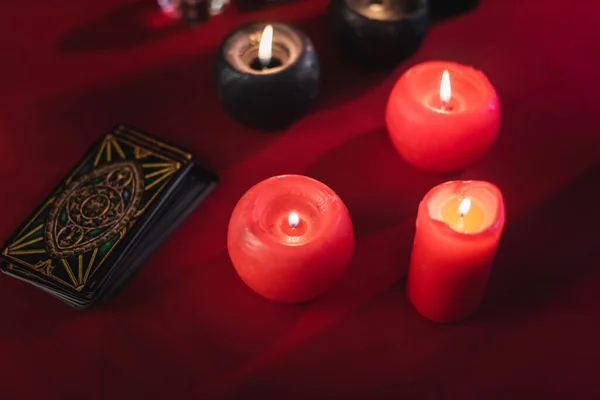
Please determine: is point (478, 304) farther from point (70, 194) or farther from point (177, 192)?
point (70, 194)

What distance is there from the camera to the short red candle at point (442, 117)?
0.81m

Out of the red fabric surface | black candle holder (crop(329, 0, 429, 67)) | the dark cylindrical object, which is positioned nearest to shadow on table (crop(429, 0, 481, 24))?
the red fabric surface

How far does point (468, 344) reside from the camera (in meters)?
0.74

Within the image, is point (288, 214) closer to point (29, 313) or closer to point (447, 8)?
point (29, 313)

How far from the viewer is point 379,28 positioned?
92 centimetres

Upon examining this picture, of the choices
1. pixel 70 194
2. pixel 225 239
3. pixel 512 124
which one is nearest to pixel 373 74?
pixel 512 124

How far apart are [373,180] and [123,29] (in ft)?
1.48

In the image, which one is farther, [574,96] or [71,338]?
[574,96]

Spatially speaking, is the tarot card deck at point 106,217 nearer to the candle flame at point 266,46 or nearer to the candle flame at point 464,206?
the candle flame at point 266,46

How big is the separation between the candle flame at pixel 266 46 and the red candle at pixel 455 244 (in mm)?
301

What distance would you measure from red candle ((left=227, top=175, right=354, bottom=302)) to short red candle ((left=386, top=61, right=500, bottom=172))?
15 cm

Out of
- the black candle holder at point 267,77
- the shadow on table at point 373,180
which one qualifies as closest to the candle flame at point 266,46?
the black candle holder at point 267,77

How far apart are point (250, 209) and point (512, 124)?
39 cm

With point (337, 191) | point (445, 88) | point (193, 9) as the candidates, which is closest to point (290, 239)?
point (337, 191)
